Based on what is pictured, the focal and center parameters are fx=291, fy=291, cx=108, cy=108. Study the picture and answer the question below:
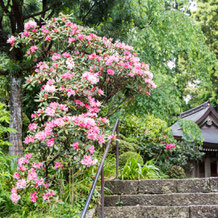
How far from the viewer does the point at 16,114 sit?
4.30m

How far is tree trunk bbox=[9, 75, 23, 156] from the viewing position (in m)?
4.25

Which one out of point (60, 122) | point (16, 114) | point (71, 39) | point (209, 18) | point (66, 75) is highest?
point (209, 18)

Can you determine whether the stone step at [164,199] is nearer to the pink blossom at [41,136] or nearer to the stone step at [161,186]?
the stone step at [161,186]

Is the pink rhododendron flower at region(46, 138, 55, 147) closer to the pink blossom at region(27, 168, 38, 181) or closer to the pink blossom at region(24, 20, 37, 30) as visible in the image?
the pink blossom at region(27, 168, 38, 181)

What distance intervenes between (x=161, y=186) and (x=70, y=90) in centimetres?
195

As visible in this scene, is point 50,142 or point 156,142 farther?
point 156,142

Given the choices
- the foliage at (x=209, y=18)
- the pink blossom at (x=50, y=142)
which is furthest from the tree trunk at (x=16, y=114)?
the foliage at (x=209, y=18)

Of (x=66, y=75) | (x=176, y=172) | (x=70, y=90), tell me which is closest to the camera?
(x=70, y=90)

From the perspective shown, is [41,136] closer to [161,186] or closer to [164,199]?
[164,199]

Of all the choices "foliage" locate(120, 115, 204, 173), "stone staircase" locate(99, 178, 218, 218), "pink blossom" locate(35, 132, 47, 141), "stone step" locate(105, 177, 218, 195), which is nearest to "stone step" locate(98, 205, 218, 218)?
"stone staircase" locate(99, 178, 218, 218)

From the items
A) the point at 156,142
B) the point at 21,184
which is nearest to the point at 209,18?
the point at 156,142

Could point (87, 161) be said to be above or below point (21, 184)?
above

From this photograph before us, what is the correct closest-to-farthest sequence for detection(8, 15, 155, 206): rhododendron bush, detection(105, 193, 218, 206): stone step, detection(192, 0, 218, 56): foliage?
detection(8, 15, 155, 206): rhododendron bush
detection(105, 193, 218, 206): stone step
detection(192, 0, 218, 56): foliage

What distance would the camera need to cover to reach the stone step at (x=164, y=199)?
371cm
